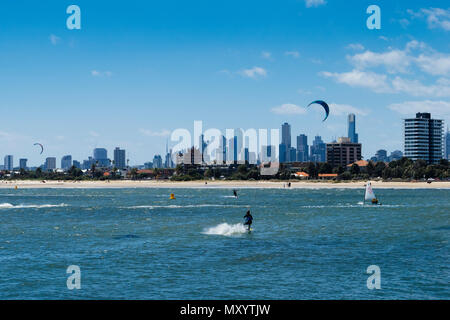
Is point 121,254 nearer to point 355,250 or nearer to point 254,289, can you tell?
point 254,289

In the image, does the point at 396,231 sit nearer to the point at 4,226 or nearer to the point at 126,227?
the point at 126,227

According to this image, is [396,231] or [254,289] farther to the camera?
[396,231]

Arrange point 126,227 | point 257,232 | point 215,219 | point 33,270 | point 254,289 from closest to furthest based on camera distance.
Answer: point 254,289, point 33,270, point 257,232, point 126,227, point 215,219

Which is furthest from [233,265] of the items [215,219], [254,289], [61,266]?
[215,219]

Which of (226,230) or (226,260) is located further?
(226,230)

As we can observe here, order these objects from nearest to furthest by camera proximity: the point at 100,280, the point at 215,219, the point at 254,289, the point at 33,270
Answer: the point at 254,289 < the point at 100,280 < the point at 33,270 < the point at 215,219

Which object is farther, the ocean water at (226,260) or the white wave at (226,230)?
the white wave at (226,230)

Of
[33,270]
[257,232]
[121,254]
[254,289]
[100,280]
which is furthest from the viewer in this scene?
[257,232]

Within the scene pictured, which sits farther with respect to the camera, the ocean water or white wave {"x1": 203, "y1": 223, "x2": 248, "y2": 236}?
white wave {"x1": 203, "y1": 223, "x2": 248, "y2": 236}

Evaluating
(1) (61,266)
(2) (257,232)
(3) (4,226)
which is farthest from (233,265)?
(3) (4,226)
